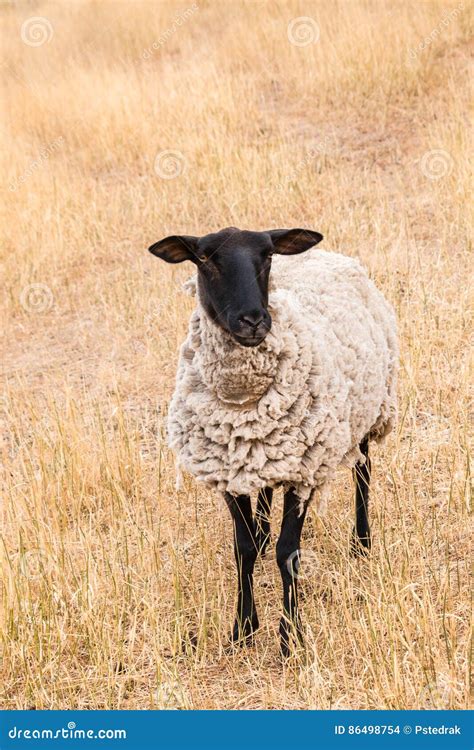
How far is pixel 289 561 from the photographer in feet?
12.4

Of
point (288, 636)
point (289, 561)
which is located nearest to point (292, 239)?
point (289, 561)

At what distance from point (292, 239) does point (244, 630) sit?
5.65 feet

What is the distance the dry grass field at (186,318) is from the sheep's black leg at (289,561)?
114mm

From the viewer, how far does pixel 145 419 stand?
243 inches

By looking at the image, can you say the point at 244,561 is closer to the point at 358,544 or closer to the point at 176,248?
the point at 358,544

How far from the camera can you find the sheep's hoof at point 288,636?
368 cm

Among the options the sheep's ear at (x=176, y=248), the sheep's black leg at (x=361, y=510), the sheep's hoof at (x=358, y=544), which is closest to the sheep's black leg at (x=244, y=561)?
the sheep's hoof at (x=358, y=544)

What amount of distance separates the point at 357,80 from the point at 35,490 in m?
8.20

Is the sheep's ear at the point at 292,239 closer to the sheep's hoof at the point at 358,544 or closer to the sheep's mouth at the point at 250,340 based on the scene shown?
the sheep's mouth at the point at 250,340

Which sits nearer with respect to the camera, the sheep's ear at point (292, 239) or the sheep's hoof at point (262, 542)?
the sheep's ear at point (292, 239)

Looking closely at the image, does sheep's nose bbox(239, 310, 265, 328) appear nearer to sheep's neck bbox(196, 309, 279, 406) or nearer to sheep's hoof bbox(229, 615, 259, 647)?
sheep's neck bbox(196, 309, 279, 406)

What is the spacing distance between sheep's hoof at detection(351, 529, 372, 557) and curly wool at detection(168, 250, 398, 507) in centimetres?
51

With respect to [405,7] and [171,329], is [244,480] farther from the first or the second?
[405,7]

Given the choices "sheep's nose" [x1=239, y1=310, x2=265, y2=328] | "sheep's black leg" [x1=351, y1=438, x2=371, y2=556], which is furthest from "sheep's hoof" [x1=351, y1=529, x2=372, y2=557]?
"sheep's nose" [x1=239, y1=310, x2=265, y2=328]
